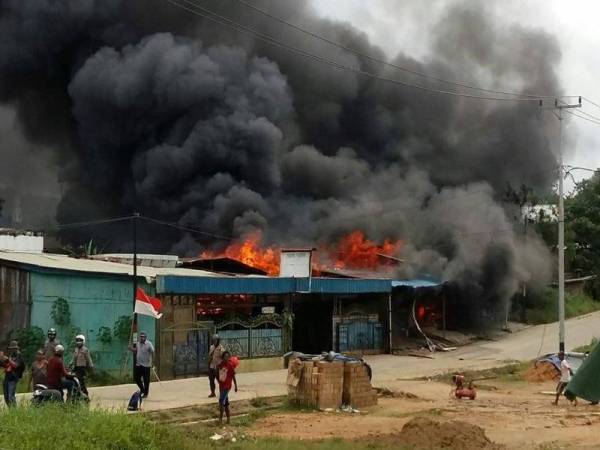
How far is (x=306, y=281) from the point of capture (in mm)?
25469

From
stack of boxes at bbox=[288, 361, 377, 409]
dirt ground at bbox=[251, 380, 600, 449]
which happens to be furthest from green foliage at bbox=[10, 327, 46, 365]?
dirt ground at bbox=[251, 380, 600, 449]

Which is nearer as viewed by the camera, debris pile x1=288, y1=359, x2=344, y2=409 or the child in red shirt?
the child in red shirt

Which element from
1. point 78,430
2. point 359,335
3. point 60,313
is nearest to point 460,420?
point 78,430

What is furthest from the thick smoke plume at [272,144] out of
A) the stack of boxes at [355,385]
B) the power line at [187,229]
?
the stack of boxes at [355,385]

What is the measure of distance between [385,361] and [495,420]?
1200 centimetres

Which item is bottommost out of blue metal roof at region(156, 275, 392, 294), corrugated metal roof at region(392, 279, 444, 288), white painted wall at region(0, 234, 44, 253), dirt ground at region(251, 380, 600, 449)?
dirt ground at region(251, 380, 600, 449)

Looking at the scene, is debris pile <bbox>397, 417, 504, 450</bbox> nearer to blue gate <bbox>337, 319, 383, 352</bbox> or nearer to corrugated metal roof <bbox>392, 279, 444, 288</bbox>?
blue gate <bbox>337, 319, 383, 352</bbox>

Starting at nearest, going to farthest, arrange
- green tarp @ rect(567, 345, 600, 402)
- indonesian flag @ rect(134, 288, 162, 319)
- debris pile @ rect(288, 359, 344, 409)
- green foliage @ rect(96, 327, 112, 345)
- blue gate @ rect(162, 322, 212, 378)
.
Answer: green tarp @ rect(567, 345, 600, 402), debris pile @ rect(288, 359, 344, 409), indonesian flag @ rect(134, 288, 162, 319), green foliage @ rect(96, 327, 112, 345), blue gate @ rect(162, 322, 212, 378)

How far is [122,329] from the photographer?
2112cm

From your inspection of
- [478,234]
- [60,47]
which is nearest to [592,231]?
[478,234]

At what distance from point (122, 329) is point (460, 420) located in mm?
9497

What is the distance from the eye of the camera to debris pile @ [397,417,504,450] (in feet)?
41.9

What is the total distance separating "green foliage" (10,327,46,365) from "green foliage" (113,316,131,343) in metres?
1.83

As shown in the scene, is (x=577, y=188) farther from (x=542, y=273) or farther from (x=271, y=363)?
(x=271, y=363)
